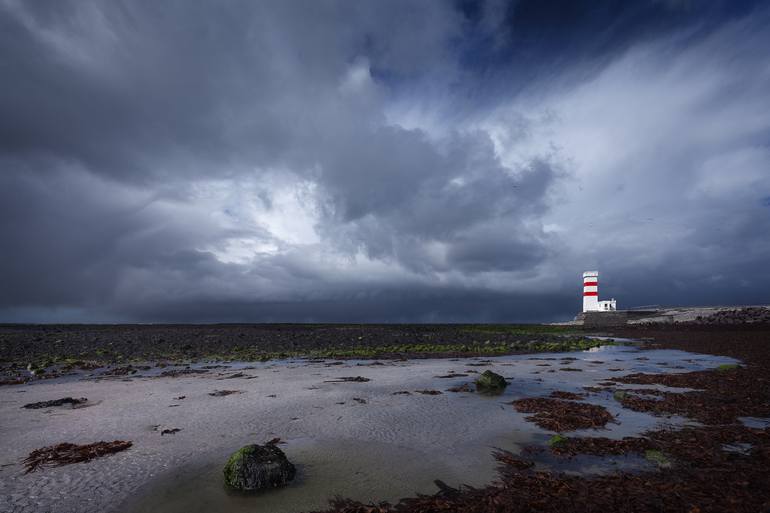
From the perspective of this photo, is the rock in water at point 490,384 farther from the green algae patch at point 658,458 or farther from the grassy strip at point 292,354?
the grassy strip at point 292,354

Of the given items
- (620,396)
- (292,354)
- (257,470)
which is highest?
(257,470)

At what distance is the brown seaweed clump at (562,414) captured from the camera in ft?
30.9

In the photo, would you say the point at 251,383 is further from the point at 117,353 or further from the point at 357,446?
the point at 117,353

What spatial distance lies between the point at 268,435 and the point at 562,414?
23.8ft

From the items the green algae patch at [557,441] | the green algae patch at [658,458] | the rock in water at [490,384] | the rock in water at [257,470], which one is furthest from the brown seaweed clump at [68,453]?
the rock in water at [490,384]

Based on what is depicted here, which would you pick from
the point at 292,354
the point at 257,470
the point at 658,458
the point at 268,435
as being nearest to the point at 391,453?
the point at 257,470

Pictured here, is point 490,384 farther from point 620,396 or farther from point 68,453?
point 68,453

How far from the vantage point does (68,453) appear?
750 centimetres

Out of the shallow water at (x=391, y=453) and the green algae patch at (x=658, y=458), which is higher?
the green algae patch at (x=658, y=458)

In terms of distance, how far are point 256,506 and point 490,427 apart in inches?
224

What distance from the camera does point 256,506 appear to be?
5.55 m

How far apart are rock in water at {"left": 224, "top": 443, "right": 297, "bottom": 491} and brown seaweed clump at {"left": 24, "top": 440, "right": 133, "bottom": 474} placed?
306 cm

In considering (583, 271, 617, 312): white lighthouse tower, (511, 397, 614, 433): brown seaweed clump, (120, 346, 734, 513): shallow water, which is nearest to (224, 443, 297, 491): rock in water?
(120, 346, 734, 513): shallow water

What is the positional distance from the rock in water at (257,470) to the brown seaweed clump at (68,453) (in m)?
3.06
